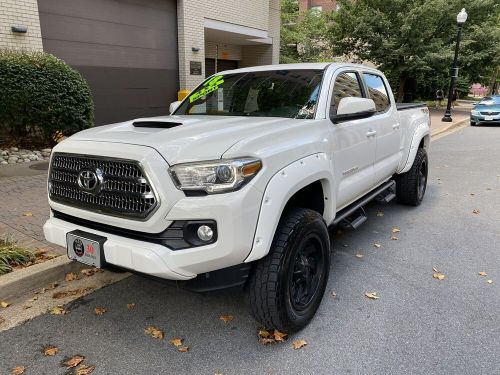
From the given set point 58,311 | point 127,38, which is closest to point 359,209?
point 58,311

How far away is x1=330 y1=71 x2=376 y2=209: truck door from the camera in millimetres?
3537

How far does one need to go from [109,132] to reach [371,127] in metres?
2.50

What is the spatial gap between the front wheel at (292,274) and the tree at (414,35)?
20.9 metres

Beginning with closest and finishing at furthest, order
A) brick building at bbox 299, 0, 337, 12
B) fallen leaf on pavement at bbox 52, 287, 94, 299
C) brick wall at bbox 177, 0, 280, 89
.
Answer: fallen leaf on pavement at bbox 52, 287, 94, 299 → brick wall at bbox 177, 0, 280, 89 → brick building at bbox 299, 0, 337, 12

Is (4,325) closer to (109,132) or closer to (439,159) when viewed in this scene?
(109,132)

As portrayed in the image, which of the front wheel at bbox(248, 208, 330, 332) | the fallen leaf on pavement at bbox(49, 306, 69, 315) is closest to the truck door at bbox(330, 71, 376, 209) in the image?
the front wheel at bbox(248, 208, 330, 332)

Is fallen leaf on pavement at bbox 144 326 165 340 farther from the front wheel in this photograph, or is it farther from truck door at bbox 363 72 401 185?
truck door at bbox 363 72 401 185

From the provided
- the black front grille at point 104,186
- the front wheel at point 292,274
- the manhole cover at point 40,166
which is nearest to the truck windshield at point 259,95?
the front wheel at point 292,274

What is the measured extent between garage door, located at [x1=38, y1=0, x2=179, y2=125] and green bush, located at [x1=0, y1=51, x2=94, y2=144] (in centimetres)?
193

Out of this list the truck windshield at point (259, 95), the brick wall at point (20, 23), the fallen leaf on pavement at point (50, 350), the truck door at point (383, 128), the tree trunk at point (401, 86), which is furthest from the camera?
the tree trunk at point (401, 86)

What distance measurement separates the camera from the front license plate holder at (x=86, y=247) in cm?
261

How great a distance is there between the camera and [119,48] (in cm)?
1065

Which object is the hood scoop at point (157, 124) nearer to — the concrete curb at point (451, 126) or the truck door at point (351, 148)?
the truck door at point (351, 148)

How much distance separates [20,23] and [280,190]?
7.95 meters
